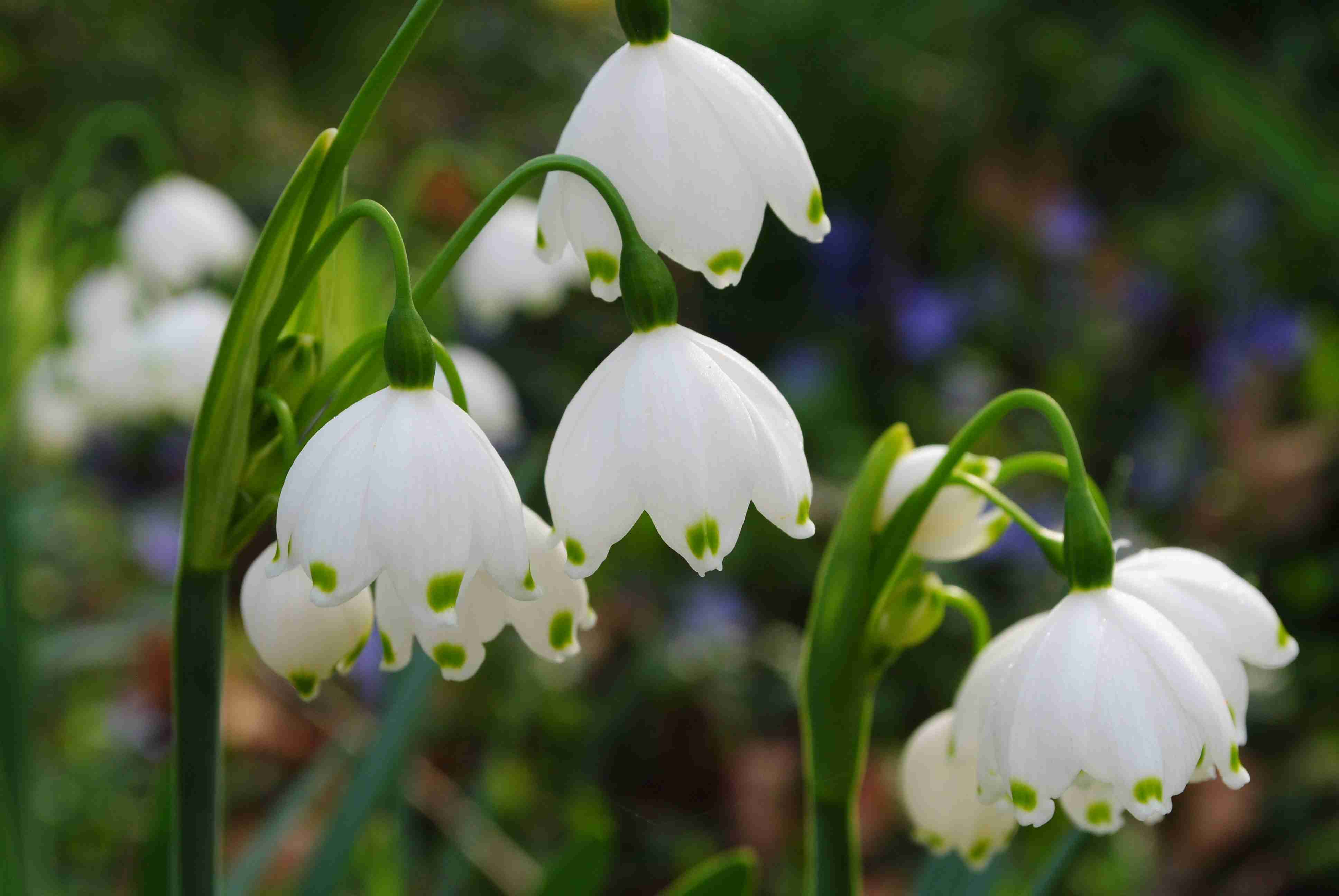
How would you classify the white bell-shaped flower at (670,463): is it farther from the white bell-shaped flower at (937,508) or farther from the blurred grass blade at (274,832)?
the blurred grass blade at (274,832)

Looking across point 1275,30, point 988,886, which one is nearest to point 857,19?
point 1275,30

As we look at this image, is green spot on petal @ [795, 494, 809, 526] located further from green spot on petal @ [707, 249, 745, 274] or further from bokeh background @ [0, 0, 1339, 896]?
bokeh background @ [0, 0, 1339, 896]

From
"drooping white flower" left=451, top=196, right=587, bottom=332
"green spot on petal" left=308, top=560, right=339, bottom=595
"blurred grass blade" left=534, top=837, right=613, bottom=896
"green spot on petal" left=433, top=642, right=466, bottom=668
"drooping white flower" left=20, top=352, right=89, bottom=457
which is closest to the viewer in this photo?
"green spot on petal" left=308, top=560, right=339, bottom=595

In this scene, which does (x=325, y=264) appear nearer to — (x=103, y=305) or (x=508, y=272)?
(x=508, y=272)

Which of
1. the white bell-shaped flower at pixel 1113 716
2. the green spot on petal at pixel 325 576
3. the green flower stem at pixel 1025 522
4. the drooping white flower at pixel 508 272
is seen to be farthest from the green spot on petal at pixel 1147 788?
the drooping white flower at pixel 508 272

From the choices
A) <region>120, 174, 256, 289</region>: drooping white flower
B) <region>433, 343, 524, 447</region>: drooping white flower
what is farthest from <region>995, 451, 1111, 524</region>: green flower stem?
<region>120, 174, 256, 289</region>: drooping white flower

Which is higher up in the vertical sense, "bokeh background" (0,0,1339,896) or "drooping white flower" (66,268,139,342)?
"drooping white flower" (66,268,139,342)
